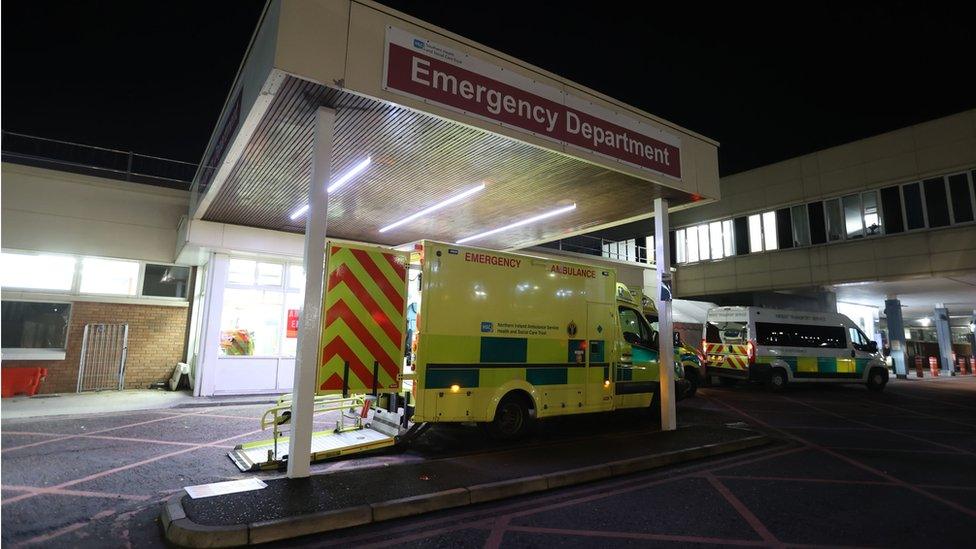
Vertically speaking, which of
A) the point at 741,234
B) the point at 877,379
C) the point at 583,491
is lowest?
the point at 583,491

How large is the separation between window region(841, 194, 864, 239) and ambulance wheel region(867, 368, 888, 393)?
557 cm

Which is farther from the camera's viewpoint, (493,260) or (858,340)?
(858,340)

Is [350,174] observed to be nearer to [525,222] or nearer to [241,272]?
[525,222]

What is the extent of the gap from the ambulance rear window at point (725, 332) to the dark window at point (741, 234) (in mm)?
7841

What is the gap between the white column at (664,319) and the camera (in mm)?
8164

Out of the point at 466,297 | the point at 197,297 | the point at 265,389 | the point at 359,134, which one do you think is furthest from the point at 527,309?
the point at 197,297

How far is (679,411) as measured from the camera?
35.0 feet

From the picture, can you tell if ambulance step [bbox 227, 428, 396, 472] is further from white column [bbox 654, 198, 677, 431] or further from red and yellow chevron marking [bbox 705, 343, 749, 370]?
red and yellow chevron marking [bbox 705, 343, 749, 370]

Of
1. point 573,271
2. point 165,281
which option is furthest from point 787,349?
point 165,281

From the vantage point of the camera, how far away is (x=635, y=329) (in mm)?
8883

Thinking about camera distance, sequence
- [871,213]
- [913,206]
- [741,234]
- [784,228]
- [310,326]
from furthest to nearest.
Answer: [741,234] → [784,228] → [871,213] → [913,206] → [310,326]

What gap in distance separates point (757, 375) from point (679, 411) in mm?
6232

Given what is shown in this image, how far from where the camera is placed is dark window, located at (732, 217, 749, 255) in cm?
2273

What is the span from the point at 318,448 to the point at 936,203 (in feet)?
71.8
